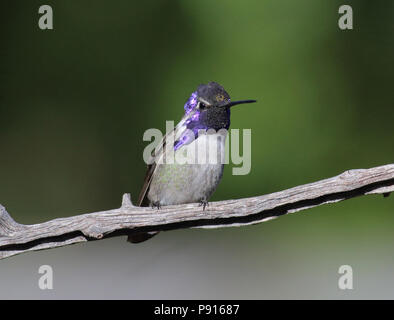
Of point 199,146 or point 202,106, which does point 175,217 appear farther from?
point 202,106

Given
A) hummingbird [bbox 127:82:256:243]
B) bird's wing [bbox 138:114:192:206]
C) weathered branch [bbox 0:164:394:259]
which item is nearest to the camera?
weathered branch [bbox 0:164:394:259]

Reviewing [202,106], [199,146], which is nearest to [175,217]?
[199,146]

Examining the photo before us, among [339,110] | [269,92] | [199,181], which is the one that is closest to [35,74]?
[269,92]

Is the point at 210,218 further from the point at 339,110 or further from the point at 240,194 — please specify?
the point at 339,110

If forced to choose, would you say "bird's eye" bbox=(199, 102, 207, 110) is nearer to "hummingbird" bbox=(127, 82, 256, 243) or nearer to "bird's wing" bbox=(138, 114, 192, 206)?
"hummingbird" bbox=(127, 82, 256, 243)

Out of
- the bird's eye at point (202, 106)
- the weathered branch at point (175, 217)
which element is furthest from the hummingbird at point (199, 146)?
the weathered branch at point (175, 217)

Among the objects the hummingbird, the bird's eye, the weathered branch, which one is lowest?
the weathered branch

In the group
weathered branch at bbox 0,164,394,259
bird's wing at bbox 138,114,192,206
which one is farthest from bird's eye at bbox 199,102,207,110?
weathered branch at bbox 0,164,394,259
